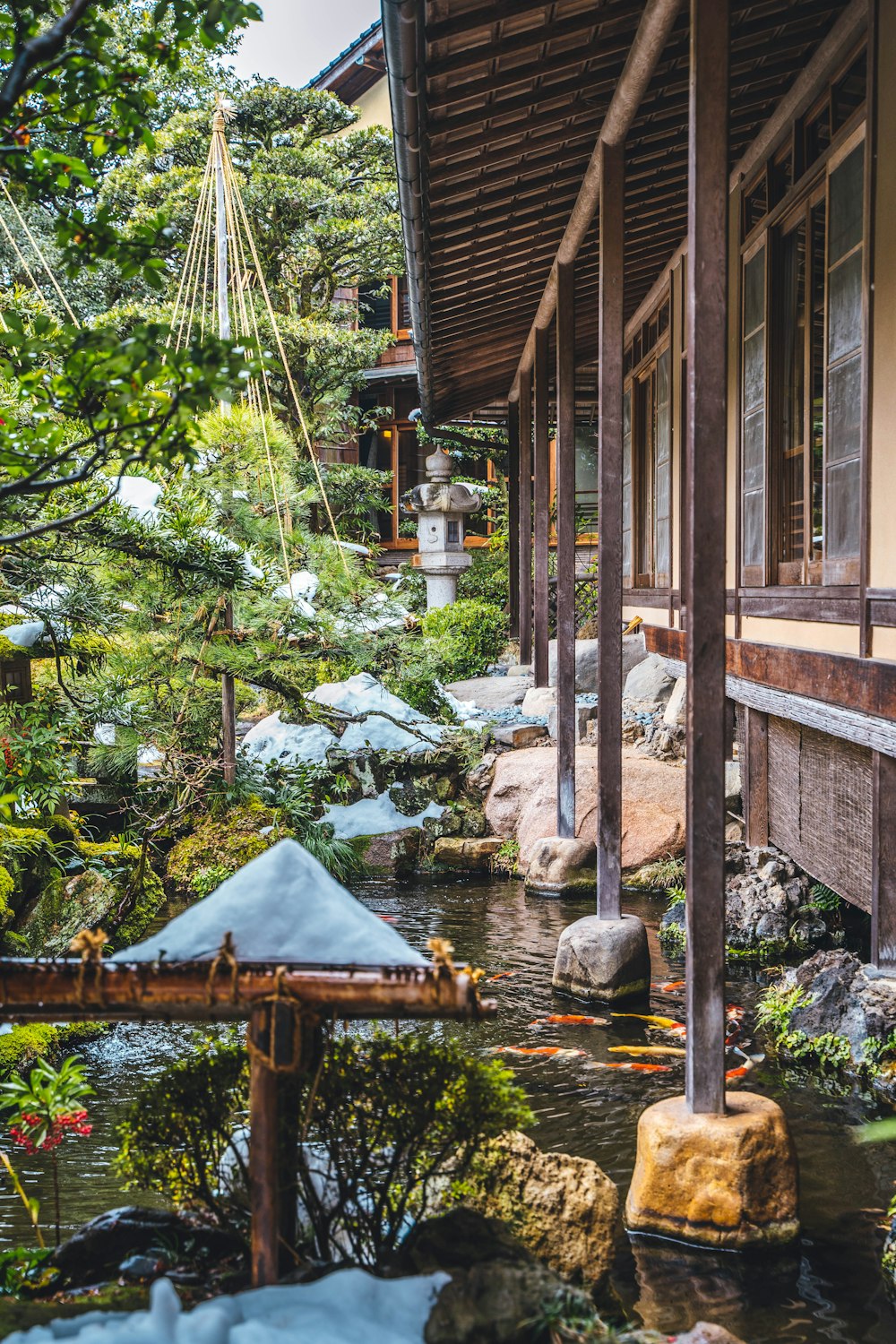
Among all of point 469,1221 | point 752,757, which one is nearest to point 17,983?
point 469,1221

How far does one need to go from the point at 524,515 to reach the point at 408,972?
46.6ft

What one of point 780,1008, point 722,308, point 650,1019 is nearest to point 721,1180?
point 780,1008

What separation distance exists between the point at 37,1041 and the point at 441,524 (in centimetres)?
1295

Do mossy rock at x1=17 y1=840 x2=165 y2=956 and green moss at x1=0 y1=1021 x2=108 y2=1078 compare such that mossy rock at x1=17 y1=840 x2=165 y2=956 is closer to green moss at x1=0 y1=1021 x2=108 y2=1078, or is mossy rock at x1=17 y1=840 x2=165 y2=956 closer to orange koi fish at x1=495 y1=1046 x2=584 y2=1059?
green moss at x1=0 y1=1021 x2=108 y2=1078

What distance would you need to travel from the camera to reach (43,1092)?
3.71 meters

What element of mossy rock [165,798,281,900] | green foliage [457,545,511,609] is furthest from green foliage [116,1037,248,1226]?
green foliage [457,545,511,609]

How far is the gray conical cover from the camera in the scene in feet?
9.33

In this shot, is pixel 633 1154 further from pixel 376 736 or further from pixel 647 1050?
pixel 376 736

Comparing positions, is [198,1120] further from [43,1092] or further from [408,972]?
[408,972]

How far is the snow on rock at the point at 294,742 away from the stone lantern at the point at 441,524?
7064 mm

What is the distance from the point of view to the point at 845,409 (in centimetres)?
551

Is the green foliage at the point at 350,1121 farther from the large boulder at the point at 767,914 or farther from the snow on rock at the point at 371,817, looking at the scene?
the snow on rock at the point at 371,817

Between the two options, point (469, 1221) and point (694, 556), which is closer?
point (469, 1221)

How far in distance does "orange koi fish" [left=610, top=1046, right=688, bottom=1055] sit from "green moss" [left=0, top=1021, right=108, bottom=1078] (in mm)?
2757
